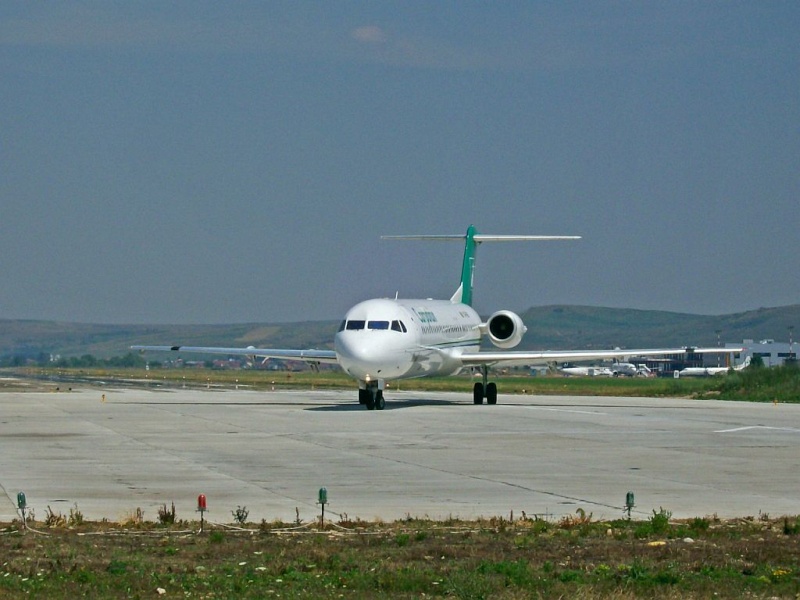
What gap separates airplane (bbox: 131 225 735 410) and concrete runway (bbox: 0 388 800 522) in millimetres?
1376

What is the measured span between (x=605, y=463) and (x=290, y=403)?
23.5 metres

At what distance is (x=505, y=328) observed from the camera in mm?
46406

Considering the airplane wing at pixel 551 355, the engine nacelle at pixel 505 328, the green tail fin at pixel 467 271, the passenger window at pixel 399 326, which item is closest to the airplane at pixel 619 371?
the green tail fin at pixel 467 271

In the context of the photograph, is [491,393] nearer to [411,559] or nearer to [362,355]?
[362,355]

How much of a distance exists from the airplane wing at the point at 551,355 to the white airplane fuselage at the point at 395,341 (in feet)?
2.86

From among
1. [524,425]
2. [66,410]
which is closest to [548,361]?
[524,425]

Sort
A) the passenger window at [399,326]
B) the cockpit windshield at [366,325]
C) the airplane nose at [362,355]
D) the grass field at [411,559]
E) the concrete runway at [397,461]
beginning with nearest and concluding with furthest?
the grass field at [411,559] < the concrete runway at [397,461] < the airplane nose at [362,355] < the cockpit windshield at [366,325] < the passenger window at [399,326]

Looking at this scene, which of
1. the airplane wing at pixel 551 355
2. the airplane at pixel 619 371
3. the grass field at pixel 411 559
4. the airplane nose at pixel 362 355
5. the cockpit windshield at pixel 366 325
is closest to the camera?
the grass field at pixel 411 559

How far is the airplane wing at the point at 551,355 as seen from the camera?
43250mm

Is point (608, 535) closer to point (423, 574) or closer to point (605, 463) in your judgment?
point (423, 574)

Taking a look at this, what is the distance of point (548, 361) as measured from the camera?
147 feet

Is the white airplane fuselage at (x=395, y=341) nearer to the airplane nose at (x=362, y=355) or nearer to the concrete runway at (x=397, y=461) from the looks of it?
the airplane nose at (x=362, y=355)

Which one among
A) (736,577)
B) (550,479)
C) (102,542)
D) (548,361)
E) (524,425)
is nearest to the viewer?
(736,577)

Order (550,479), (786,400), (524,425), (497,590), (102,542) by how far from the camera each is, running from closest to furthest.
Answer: (497,590)
(102,542)
(550,479)
(524,425)
(786,400)
